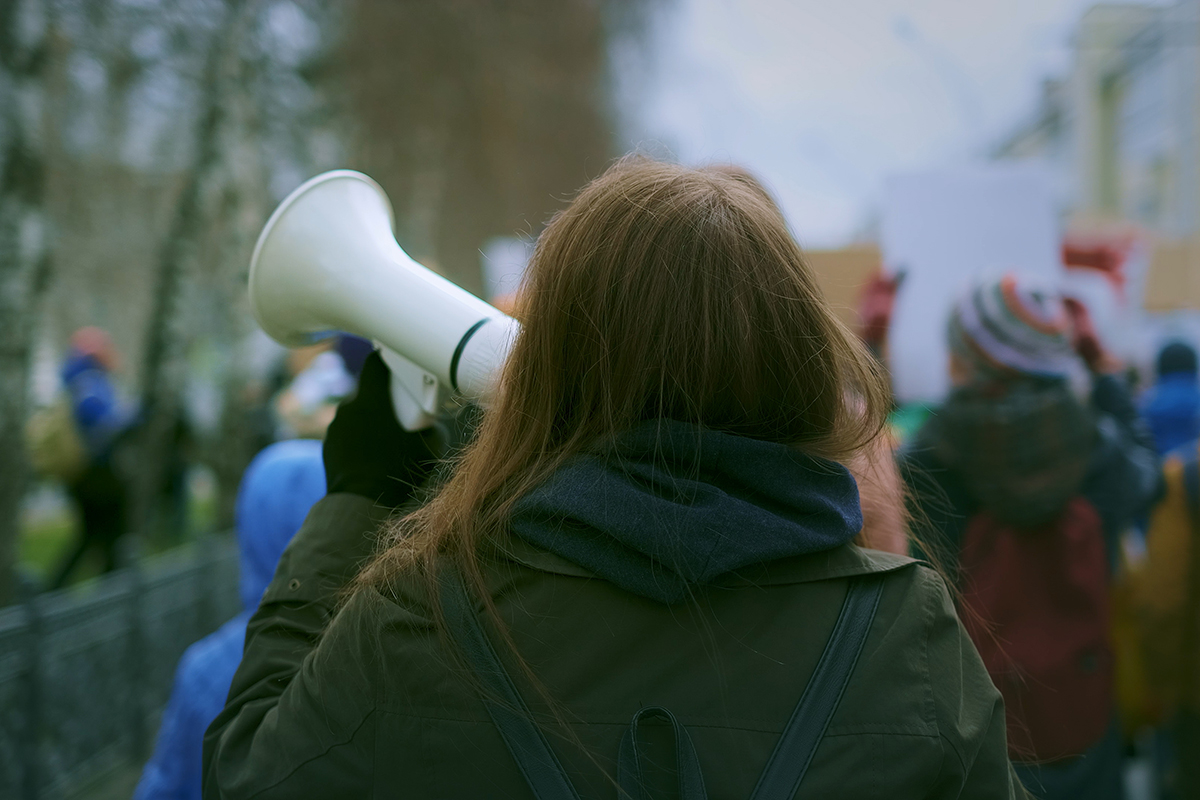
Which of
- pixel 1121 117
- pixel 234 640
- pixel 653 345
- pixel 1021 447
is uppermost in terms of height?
pixel 1121 117

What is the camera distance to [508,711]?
886 mm

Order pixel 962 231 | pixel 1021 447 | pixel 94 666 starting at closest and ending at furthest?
1. pixel 1021 447
2. pixel 94 666
3. pixel 962 231

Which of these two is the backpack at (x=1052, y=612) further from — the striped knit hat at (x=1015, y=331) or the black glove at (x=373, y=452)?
the black glove at (x=373, y=452)

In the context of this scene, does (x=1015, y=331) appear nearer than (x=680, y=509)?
No

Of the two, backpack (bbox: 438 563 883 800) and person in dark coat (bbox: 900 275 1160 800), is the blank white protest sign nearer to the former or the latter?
person in dark coat (bbox: 900 275 1160 800)

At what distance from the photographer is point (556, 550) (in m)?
0.89

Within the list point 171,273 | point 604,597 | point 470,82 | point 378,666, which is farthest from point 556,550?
point 470,82

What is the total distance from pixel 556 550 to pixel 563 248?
0.32 metres

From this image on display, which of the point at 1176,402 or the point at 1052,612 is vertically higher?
the point at 1052,612

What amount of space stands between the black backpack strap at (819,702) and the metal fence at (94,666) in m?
2.80

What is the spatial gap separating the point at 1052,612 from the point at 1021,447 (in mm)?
423

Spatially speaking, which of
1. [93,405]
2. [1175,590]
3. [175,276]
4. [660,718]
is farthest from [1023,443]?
[93,405]

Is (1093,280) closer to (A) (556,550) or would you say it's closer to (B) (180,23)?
(A) (556,550)

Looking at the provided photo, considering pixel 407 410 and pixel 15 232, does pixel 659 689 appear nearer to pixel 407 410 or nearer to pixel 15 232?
pixel 407 410
